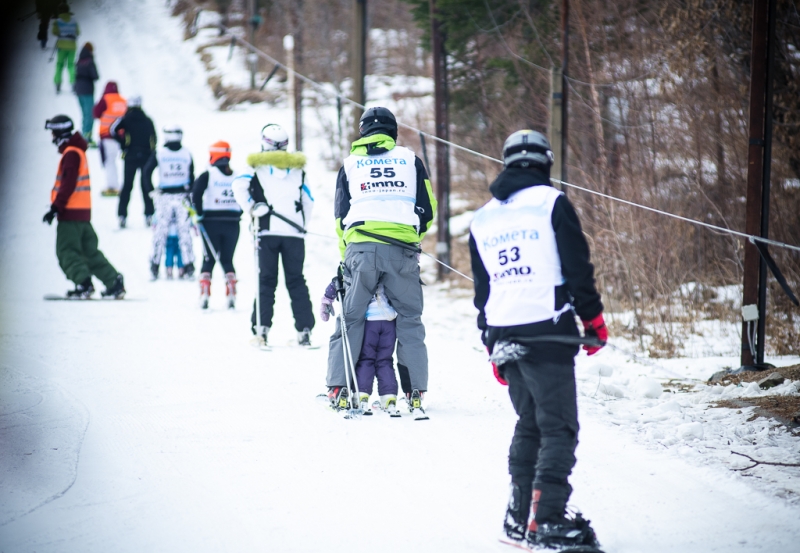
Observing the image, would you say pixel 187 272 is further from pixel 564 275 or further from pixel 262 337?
pixel 564 275

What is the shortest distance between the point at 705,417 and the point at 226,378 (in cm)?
392

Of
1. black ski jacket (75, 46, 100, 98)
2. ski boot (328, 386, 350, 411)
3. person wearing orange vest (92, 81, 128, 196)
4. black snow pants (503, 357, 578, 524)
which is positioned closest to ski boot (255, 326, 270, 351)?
ski boot (328, 386, 350, 411)

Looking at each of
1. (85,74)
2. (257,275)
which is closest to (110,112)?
(85,74)

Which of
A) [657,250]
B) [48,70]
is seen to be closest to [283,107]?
[48,70]

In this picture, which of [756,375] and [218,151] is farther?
[218,151]

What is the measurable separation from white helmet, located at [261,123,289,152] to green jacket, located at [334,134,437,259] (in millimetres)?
2313

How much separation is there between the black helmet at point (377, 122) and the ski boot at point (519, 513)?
2.88 meters

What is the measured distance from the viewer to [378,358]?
6242 mm

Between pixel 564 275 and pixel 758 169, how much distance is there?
4290 mm

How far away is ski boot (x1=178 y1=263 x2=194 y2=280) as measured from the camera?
43.2ft

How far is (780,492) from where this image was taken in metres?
4.54

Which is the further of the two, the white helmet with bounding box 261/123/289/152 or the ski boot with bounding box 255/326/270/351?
the ski boot with bounding box 255/326/270/351

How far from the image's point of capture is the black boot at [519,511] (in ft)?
13.0

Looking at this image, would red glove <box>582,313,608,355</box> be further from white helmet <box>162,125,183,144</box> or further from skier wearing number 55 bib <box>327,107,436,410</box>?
white helmet <box>162,125,183,144</box>
